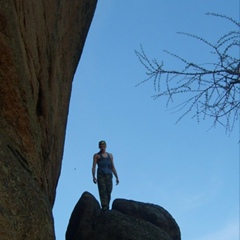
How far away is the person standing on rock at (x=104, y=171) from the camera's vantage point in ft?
44.9

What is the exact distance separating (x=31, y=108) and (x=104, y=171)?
584 centimetres

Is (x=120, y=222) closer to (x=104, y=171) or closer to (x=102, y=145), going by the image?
(x=104, y=171)

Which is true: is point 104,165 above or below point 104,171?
above

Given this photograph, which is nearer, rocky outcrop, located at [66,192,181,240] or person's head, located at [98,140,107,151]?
rocky outcrop, located at [66,192,181,240]

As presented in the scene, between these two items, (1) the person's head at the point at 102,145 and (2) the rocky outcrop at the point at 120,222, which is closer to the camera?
(2) the rocky outcrop at the point at 120,222

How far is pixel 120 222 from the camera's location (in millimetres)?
14008

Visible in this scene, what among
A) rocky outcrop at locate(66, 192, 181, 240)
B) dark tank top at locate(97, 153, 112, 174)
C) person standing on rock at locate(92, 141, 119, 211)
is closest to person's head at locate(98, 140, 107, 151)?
person standing on rock at locate(92, 141, 119, 211)

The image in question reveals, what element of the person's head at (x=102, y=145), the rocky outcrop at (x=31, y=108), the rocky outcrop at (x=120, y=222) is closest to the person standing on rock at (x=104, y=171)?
the person's head at (x=102, y=145)

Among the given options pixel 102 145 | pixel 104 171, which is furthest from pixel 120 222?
pixel 102 145

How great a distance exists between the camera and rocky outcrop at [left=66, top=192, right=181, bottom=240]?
13.9m

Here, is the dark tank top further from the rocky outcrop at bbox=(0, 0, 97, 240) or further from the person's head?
the rocky outcrop at bbox=(0, 0, 97, 240)

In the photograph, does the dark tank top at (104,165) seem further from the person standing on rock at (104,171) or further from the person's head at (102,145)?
the person's head at (102,145)

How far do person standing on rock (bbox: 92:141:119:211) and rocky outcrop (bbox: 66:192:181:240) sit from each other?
2.37ft

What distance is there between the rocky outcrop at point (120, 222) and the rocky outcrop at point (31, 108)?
288 cm
